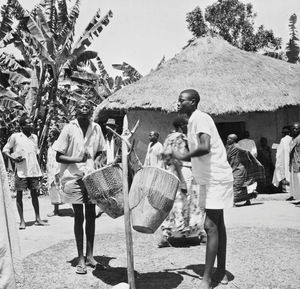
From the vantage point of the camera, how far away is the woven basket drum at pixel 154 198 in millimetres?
3895

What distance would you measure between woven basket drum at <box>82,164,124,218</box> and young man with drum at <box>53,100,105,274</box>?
17.4 inches

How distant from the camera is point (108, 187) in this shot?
162 inches

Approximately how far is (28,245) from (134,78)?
13.1 m

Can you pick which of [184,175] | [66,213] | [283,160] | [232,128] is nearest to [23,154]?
[66,213]

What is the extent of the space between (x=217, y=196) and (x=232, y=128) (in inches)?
394

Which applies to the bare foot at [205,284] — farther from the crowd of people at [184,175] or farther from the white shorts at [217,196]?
the white shorts at [217,196]

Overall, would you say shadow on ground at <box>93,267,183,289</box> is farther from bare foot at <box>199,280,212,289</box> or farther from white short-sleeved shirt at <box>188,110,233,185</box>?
white short-sleeved shirt at <box>188,110,233,185</box>

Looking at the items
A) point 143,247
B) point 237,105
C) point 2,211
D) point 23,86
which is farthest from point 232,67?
point 2,211

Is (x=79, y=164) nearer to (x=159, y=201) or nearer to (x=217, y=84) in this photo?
(x=159, y=201)

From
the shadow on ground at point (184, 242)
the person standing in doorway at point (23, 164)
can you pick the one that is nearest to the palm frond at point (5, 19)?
the person standing in doorway at point (23, 164)

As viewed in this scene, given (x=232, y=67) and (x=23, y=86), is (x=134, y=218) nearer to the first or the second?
(x=232, y=67)

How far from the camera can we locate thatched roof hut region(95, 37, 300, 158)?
40.4ft

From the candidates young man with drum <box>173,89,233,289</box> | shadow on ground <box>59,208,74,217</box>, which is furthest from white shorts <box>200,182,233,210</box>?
shadow on ground <box>59,208,74,217</box>

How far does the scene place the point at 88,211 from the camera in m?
4.68
